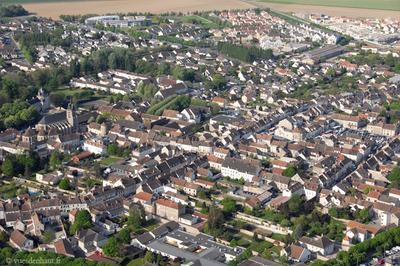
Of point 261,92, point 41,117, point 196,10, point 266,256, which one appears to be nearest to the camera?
point 266,256

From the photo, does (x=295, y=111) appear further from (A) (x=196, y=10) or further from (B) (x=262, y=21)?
(A) (x=196, y=10)

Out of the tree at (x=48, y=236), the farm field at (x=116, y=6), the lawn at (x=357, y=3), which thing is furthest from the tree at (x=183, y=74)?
the lawn at (x=357, y=3)

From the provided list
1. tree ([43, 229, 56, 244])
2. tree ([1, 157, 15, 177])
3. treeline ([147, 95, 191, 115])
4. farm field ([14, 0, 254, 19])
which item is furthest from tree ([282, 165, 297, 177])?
farm field ([14, 0, 254, 19])

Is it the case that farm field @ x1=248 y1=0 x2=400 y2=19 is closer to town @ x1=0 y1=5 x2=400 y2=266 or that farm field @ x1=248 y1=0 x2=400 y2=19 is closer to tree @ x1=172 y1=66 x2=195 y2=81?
town @ x1=0 y1=5 x2=400 y2=266

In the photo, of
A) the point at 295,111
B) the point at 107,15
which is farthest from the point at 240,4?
the point at 295,111

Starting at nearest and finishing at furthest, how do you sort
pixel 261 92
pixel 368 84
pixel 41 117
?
pixel 41 117 → pixel 261 92 → pixel 368 84
